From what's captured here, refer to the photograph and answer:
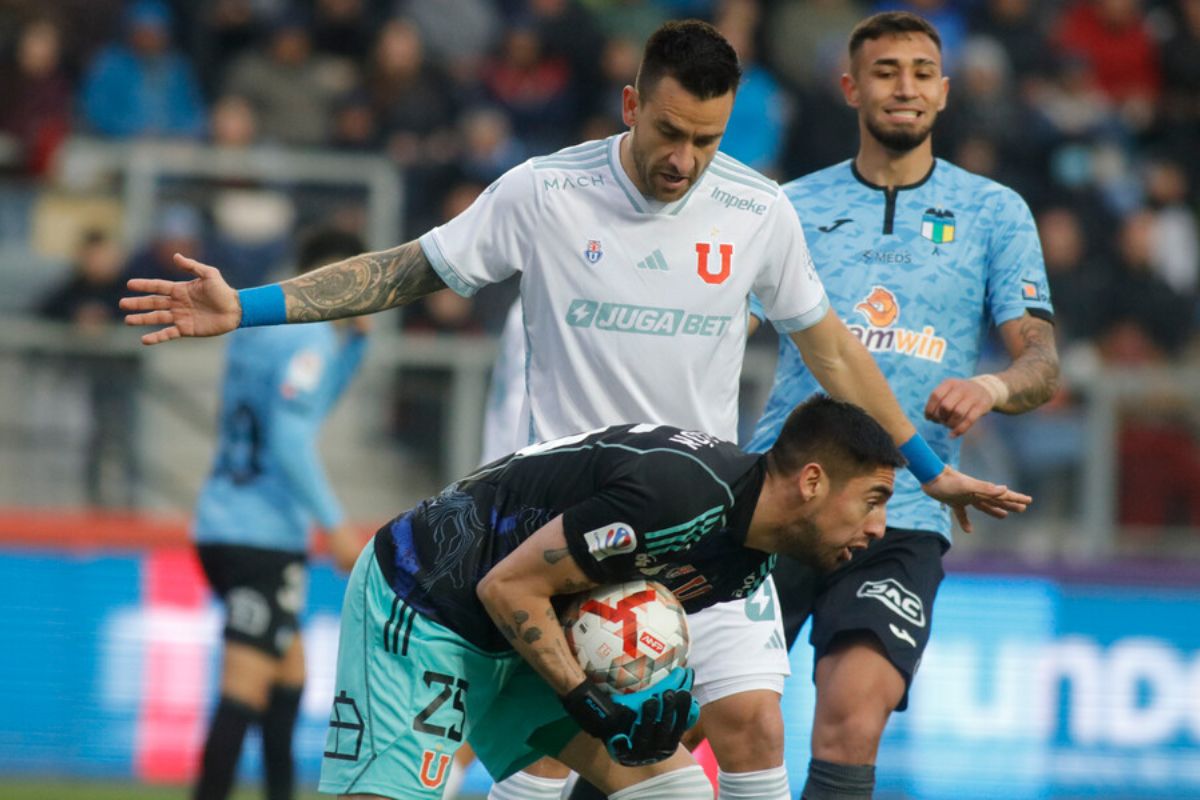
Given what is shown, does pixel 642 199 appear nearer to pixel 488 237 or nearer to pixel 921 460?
pixel 488 237

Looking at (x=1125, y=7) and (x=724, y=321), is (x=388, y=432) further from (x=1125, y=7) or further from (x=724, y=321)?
(x=1125, y=7)

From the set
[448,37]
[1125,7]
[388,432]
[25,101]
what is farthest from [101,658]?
[1125,7]

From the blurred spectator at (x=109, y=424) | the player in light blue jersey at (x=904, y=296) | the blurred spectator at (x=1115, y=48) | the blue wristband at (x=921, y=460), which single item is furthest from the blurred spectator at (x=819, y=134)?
the blue wristband at (x=921, y=460)

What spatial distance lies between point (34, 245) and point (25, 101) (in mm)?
1278

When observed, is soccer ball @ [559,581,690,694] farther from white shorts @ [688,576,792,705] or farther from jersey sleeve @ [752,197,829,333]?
jersey sleeve @ [752,197,829,333]

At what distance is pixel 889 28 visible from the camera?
654 centimetres

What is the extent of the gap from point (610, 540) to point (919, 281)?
2054 mm

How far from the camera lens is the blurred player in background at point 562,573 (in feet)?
16.1

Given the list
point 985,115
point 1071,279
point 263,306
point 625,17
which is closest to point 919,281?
point 263,306

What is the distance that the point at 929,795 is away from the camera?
11.3 meters

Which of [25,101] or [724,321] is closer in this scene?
[724,321]

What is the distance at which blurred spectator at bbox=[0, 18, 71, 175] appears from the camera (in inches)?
528

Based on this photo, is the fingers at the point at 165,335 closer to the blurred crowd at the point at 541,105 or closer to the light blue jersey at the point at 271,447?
the light blue jersey at the point at 271,447

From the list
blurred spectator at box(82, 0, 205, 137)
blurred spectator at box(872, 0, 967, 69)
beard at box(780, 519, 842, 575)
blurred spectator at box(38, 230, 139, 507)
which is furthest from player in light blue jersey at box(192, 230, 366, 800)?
blurred spectator at box(872, 0, 967, 69)
